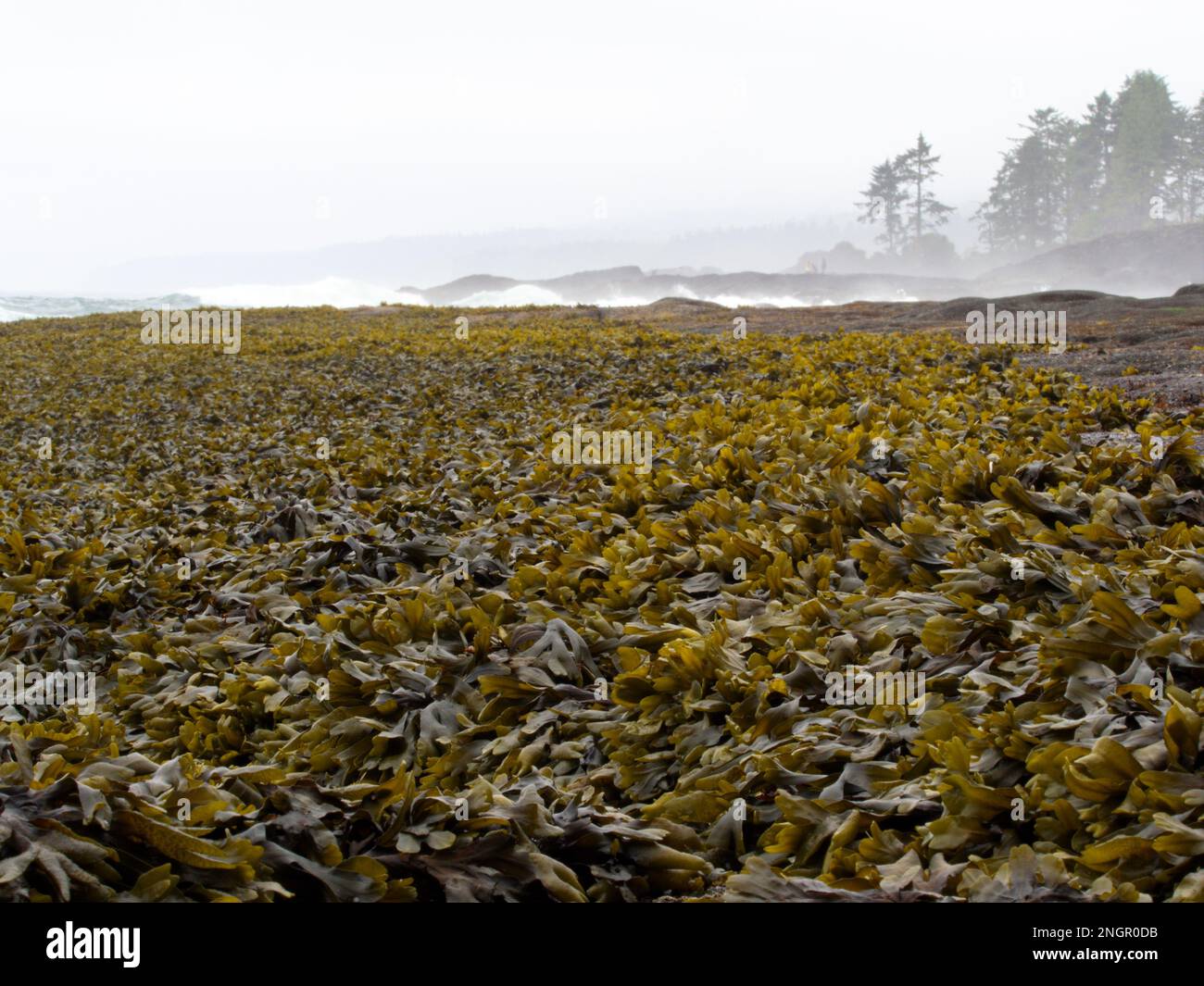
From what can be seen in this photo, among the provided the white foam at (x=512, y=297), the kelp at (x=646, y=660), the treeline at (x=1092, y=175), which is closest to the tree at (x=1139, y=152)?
the treeline at (x=1092, y=175)

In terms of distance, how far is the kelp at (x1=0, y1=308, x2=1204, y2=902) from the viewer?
2320 mm

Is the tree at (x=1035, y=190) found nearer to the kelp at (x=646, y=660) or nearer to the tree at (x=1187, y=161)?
the tree at (x=1187, y=161)

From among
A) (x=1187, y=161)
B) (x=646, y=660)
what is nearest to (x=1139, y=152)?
(x=1187, y=161)

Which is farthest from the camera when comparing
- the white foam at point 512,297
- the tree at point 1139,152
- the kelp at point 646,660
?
the tree at point 1139,152

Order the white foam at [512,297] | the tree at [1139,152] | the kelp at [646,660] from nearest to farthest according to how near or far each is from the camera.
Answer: the kelp at [646,660] < the white foam at [512,297] < the tree at [1139,152]

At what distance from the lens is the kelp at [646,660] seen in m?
2.32

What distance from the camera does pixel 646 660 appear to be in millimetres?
3660

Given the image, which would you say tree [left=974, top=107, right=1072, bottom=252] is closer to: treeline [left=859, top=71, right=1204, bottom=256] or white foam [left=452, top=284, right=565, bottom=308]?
treeline [left=859, top=71, right=1204, bottom=256]

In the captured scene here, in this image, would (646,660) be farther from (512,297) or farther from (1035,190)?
(1035,190)

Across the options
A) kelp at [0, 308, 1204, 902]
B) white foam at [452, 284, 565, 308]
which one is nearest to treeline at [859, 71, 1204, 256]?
white foam at [452, 284, 565, 308]

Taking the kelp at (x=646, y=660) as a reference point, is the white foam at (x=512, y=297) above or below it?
above

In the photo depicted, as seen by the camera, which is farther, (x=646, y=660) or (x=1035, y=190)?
(x=1035, y=190)

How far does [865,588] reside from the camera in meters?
3.99
